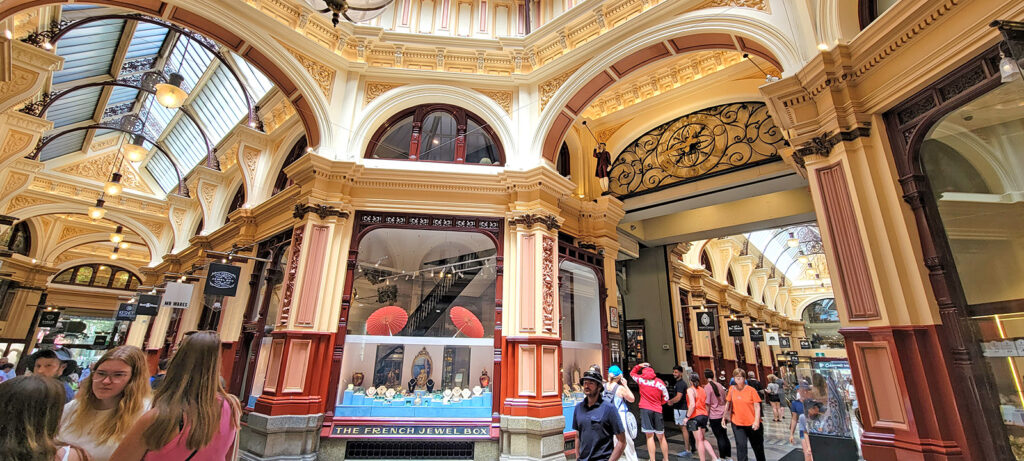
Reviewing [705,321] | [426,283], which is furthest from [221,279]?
[705,321]

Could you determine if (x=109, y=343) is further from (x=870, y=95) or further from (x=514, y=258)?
(x=870, y=95)

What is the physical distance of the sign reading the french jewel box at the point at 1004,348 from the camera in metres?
3.76

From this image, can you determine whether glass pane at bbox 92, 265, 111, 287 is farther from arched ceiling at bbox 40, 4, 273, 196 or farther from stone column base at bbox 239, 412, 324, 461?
stone column base at bbox 239, 412, 324, 461

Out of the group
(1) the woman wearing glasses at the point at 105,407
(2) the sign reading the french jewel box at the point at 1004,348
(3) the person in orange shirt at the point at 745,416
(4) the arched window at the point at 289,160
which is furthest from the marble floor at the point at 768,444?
(4) the arched window at the point at 289,160

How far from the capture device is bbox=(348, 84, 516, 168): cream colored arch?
8633 mm

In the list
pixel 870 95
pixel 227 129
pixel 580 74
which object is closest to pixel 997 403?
pixel 870 95

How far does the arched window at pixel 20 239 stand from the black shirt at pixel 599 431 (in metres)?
24.6

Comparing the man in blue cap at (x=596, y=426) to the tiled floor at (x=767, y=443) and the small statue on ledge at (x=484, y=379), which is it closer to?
the small statue on ledge at (x=484, y=379)

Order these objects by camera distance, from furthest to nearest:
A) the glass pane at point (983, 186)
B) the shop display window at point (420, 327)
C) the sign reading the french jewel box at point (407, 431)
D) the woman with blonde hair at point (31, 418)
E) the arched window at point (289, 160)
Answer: the arched window at point (289, 160)
the shop display window at point (420, 327)
the sign reading the french jewel box at point (407, 431)
the glass pane at point (983, 186)
the woman with blonde hair at point (31, 418)

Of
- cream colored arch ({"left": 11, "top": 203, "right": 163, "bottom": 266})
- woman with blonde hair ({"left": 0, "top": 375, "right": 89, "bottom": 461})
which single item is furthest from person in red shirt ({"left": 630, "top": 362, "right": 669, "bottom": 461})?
cream colored arch ({"left": 11, "top": 203, "right": 163, "bottom": 266})

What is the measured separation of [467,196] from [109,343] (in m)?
27.1

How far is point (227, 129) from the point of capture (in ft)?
47.5

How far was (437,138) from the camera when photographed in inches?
364

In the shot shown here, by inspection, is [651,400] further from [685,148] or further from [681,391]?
[685,148]
